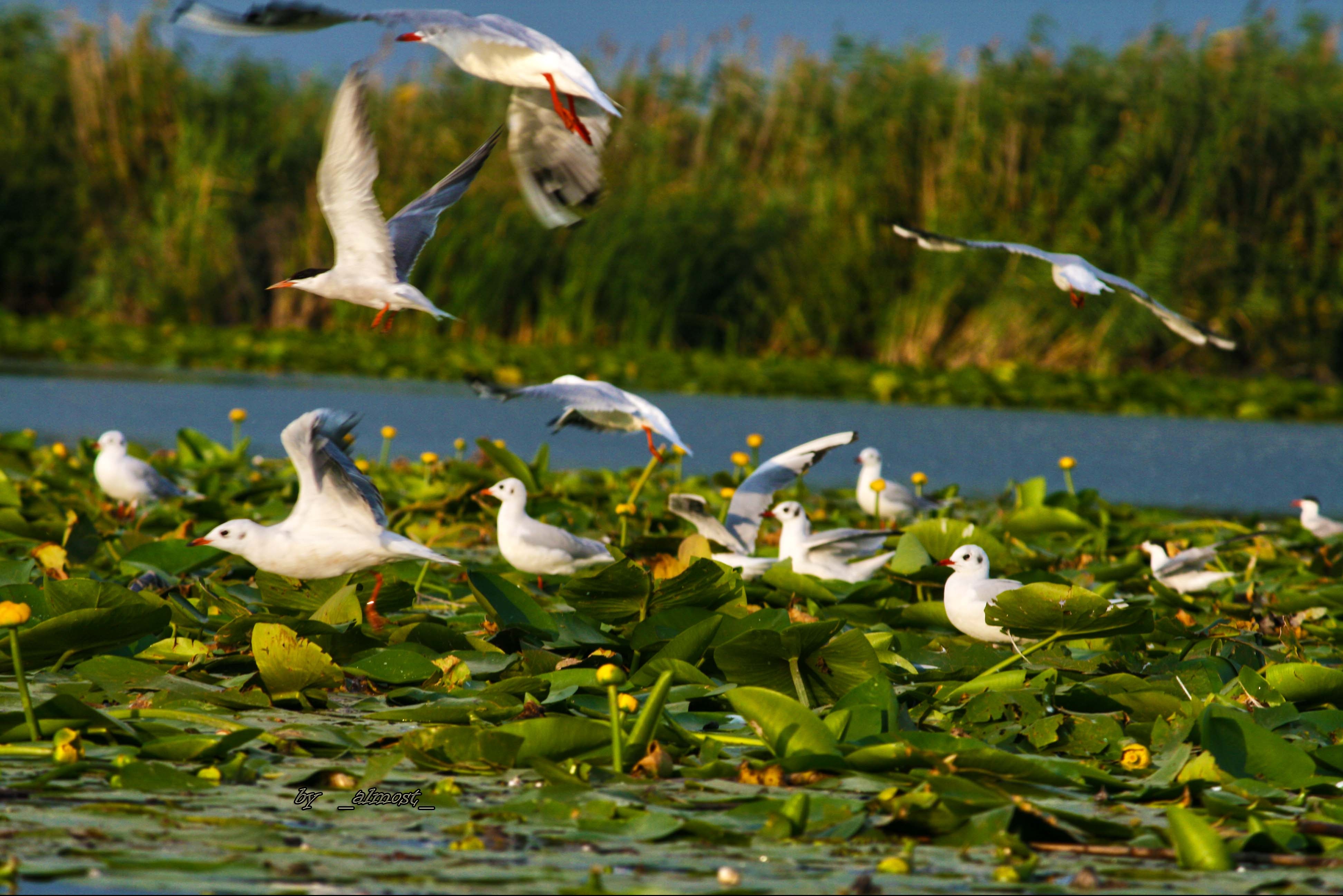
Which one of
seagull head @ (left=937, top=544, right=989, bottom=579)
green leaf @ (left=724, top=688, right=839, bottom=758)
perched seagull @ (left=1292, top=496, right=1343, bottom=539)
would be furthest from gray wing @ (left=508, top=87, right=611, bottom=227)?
perched seagull @ (left=1292, top=496, right=1343, bottom=539)

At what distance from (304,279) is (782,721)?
225 centimetres

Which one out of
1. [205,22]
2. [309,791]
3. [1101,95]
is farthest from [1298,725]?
[1101,95]

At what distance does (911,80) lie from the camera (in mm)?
16609

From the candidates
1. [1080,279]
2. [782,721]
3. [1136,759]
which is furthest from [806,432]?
[782,721]

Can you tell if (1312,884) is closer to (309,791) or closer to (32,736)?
(309,791)

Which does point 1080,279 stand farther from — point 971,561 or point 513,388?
point 513,388

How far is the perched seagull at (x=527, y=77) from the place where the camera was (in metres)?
3.43

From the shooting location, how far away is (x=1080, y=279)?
5.39m

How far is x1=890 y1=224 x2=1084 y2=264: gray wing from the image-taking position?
16.3 feet

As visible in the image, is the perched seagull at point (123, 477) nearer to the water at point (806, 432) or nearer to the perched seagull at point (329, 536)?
the perched seagull at point (329, 536)

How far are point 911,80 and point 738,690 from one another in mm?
14593

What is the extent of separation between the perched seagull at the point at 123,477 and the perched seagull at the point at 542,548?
1.66 metres

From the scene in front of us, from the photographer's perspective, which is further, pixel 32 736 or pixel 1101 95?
pixel 1101 95

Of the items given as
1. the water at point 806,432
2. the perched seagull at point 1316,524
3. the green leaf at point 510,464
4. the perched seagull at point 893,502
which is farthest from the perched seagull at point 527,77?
the water at point 806,432
